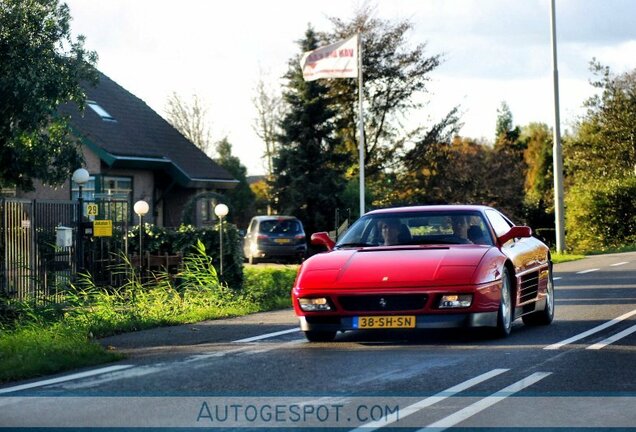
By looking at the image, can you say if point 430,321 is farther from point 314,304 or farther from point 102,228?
point 102,228

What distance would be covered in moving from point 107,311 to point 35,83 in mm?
4479

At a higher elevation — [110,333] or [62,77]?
[62,77]

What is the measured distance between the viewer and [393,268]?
1159 cm

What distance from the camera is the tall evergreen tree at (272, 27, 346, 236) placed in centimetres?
4822

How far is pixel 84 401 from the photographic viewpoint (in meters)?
8.41

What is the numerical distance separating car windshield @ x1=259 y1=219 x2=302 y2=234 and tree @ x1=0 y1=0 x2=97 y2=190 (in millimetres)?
18748

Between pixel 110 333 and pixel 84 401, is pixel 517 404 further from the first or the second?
pixel 110 333

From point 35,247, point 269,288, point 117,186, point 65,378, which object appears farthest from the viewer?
point 117,186

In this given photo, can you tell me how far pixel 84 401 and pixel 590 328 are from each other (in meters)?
6.56

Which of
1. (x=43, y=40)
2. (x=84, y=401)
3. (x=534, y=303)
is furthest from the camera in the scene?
(x=43, y=40)

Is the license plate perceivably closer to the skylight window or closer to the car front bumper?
the car front bumper

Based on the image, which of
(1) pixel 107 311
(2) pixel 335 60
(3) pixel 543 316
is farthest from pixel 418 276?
(2) pixel 335 60

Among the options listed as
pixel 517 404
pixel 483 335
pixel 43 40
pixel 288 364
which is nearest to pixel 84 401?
pixel 288 364

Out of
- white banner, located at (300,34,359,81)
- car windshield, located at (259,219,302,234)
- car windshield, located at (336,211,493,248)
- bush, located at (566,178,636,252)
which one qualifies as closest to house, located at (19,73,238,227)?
car windshield, located at (259,219,302,234)
